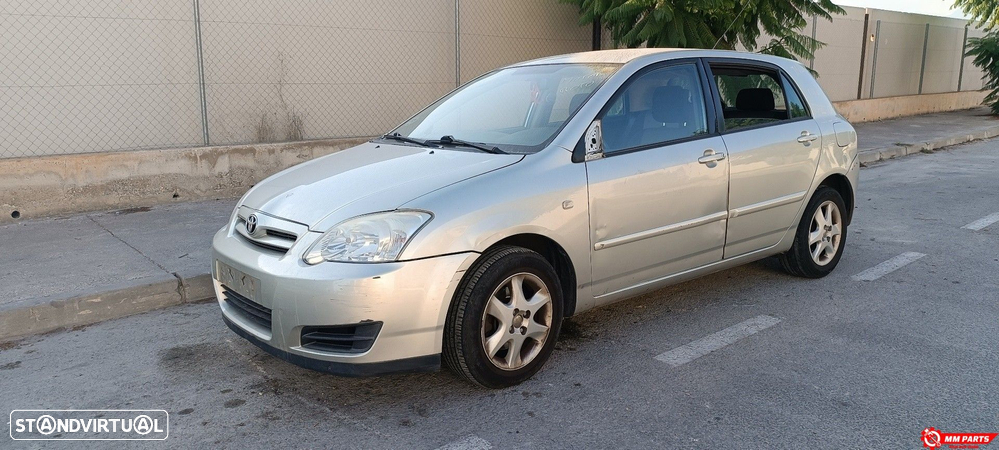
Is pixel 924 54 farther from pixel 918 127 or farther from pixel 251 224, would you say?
pixel 251 224

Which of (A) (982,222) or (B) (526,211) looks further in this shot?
(A) (982,222)

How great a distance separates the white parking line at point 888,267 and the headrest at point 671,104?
2099 millimetres

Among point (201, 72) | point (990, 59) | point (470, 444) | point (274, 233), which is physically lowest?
point (470, 444)

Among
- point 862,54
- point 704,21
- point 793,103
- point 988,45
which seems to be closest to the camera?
point 793,103

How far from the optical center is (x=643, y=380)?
3857mm

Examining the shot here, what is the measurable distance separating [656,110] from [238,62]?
5.65 m

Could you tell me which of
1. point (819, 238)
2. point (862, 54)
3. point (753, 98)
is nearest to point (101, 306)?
point (753, 98)

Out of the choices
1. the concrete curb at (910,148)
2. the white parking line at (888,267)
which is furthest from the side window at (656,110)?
the concrete curb at (910,148)

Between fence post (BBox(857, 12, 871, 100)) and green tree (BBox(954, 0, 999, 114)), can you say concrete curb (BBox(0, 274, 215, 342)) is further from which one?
green tree (BBox(954, 0, 999, 114))

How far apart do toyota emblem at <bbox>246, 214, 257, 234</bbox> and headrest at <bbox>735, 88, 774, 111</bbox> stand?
3.19 m

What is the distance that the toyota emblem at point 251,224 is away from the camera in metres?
3.76

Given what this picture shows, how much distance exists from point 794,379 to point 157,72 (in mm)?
6945

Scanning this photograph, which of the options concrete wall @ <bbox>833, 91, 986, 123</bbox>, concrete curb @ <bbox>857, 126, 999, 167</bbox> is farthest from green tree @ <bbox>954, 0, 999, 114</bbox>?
concrete curb @ <bbox>857, 126, 999, 167</bbox>

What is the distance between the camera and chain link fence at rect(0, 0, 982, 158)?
7.31m
